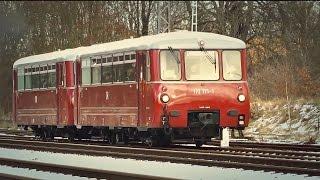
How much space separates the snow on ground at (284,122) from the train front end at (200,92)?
4.65 m

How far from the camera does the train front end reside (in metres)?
18.7

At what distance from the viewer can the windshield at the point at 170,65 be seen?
62.3 feet

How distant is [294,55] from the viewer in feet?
124

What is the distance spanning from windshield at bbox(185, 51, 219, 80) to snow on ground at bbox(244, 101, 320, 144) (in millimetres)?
5133

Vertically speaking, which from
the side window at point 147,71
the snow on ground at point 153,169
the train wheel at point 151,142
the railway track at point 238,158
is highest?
the side window at point 147,71

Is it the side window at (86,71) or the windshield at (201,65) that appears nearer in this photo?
the windshield at (201,65)

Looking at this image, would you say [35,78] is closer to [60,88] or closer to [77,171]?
[60,88]

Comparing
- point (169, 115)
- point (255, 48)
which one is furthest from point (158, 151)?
point (255, 48)

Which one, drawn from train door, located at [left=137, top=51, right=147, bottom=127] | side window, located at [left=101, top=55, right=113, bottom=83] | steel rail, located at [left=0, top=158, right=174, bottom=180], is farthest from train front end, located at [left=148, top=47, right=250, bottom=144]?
steel rail, located at [left=0, top=158, right=174, bottom=180]

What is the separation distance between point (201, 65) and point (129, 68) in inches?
80.2

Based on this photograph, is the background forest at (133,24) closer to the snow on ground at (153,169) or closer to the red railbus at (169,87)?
the red railbus at (169,87)

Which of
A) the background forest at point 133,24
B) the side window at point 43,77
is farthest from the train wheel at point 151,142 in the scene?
the background forest at point 133,24

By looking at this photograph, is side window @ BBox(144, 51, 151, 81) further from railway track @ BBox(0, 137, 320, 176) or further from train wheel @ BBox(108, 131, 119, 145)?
train wheel @ BBox(108, 131, 119, 145)

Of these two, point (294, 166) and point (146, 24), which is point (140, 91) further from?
point (146, 24)
